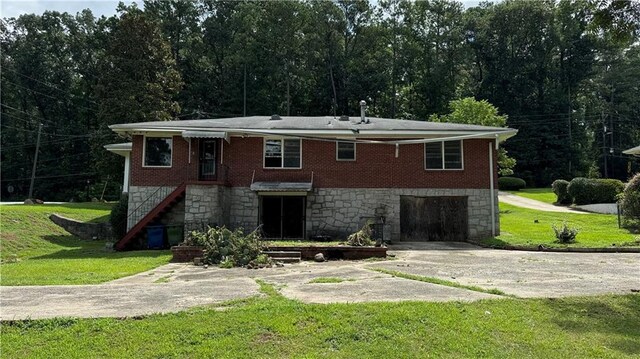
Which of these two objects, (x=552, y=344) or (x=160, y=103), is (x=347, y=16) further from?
(x=552, y=344)

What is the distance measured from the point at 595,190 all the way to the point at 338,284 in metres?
25.1

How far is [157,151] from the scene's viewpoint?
1856 cm

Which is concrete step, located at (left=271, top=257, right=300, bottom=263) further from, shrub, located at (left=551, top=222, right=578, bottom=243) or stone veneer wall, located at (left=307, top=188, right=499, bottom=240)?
shrub, located at (left=551, top=222, right=578, bottom=243)

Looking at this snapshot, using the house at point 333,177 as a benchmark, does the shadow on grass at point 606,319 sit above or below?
below

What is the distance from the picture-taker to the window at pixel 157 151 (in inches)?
725

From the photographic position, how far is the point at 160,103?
1246 inches

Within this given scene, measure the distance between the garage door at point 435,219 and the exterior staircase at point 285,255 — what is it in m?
6.84

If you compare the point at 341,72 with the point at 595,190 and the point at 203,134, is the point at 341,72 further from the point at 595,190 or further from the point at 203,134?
the point at 203,134

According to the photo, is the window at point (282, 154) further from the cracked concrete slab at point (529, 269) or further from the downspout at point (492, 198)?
the downspout at point (492, 198)

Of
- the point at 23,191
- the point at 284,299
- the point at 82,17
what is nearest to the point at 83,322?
the point at 284,299

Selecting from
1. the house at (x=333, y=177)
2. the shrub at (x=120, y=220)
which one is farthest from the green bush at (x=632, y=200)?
the shrub at (x=120, y=220)

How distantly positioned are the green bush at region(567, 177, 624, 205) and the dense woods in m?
19.1

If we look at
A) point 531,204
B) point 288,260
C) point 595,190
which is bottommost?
point 288,260

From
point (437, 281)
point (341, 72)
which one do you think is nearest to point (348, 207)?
point (437, 281)
